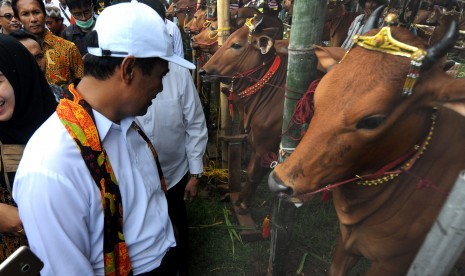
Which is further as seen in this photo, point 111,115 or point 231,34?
point 231,34

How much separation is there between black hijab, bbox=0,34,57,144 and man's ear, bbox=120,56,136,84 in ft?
2.64

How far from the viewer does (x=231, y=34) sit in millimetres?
4098

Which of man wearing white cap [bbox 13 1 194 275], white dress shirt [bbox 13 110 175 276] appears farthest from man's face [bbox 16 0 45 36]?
white dress shirt [bbox 13 110 175 276]

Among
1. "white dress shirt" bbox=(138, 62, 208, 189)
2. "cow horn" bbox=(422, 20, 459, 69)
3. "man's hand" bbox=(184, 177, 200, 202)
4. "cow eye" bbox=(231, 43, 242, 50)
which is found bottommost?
"man's hand" bbox=(184, 177, 200, 202)

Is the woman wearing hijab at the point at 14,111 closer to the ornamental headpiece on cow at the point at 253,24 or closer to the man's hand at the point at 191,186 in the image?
the man's hand at the point at 191,186

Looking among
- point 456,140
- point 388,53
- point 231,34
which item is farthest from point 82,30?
point 456,140

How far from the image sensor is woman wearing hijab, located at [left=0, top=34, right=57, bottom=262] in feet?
5.71

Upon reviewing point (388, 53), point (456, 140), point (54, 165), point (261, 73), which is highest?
point (388, 53)

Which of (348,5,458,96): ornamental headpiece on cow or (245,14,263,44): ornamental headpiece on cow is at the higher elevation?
(348,5,458,96): ornamental headpiece on cow

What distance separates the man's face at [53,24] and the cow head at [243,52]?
2732mm

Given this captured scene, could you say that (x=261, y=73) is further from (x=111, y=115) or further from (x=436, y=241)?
(x=436, y=241)

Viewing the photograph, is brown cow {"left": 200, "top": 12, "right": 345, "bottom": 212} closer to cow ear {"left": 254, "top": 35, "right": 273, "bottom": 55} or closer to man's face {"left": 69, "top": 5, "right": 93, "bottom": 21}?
cow ear {"left": 254, "top": 35, "right": 273, "bottom": 55}

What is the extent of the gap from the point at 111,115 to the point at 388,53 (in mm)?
1461

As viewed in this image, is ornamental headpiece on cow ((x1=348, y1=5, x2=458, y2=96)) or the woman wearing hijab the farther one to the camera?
the woman wearing hijab
